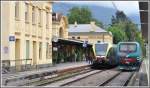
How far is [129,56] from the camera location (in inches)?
1797

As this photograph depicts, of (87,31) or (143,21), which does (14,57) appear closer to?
(143,21)

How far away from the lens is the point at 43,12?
4919 cm

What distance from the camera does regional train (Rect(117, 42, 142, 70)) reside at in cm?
4525

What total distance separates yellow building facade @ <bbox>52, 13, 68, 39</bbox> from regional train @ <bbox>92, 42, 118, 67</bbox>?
26200 mm

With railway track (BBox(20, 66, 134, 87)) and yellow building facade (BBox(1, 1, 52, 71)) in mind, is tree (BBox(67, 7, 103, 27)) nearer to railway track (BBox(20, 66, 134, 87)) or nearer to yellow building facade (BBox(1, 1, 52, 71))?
yellow building facade (BBox(1, 1, 52, 71))

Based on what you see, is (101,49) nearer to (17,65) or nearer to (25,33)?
(25,33)

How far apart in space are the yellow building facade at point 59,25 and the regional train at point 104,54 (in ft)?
86.0

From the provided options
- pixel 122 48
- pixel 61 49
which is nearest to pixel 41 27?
pixel 122 48

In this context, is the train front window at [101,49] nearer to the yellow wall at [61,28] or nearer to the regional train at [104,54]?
the regional train at [104,54]

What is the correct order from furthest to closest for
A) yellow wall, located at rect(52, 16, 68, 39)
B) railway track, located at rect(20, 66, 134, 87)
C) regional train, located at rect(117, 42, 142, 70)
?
yellow wall, located at rect(52, 16, 68, 39) → regional train, located at rect(117, 42, 142, 70) → railway track, located at rect(20, 66, 134, 87)

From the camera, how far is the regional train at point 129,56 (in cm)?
4525

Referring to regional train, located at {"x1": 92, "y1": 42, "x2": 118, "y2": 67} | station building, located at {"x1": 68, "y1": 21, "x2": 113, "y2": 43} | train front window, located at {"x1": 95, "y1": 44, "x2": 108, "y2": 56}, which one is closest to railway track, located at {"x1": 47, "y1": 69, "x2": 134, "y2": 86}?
regional train, located at {"x1": 92, "y1": 42, "x2": 118, "y2": 67}

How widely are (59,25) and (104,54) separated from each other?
97.4ft

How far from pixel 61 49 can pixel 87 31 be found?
88.8ft
